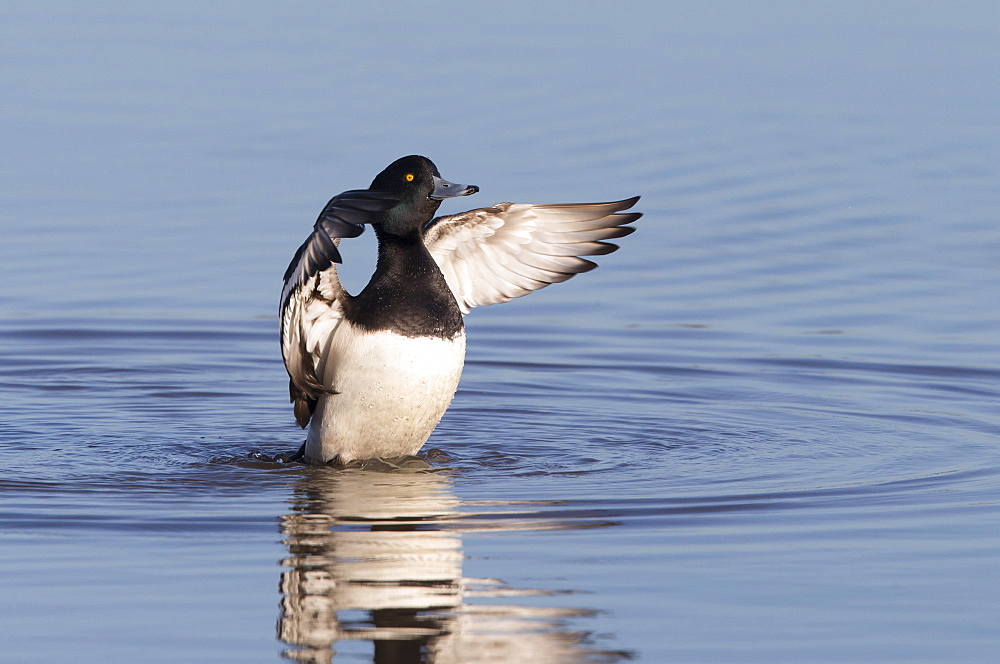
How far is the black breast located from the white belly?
58 mm

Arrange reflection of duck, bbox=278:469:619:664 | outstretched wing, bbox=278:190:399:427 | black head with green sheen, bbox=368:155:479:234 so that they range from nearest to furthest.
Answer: reflection of duck, bbox=278:469:619:664, outstretched wing, bbox=278:190:399:427, black head with green sheen, bbox=368:155:479:234

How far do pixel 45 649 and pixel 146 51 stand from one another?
64.1 ft

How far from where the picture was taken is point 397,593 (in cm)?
644

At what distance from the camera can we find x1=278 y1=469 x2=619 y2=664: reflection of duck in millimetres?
5793

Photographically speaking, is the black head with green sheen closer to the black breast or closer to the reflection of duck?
the black breast

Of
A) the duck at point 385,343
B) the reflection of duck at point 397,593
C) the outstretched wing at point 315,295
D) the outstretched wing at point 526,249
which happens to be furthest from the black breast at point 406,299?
the reflection of duck at point 397,593

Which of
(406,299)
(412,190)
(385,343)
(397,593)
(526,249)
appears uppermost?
(412,190)

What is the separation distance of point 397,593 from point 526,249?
154 inches

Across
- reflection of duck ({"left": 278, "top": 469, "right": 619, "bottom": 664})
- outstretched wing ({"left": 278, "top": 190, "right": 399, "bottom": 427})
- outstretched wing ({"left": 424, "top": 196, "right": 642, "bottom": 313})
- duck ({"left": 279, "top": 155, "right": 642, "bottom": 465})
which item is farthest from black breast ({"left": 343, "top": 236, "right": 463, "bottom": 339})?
reflection of duck ({"left": 278, "top": 469, "right": 619, "bottom": 664})

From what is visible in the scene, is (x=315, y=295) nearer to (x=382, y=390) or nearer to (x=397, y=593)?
(x=382, y=390)

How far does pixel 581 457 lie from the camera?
30.7 feet

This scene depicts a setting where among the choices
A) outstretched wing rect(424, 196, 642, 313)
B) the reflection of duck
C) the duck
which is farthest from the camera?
outstretched wing rect(424, 196, 642, 313)

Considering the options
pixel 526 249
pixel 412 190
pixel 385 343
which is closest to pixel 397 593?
pixel 385 343

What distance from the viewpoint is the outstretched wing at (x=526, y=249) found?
9.90 m
